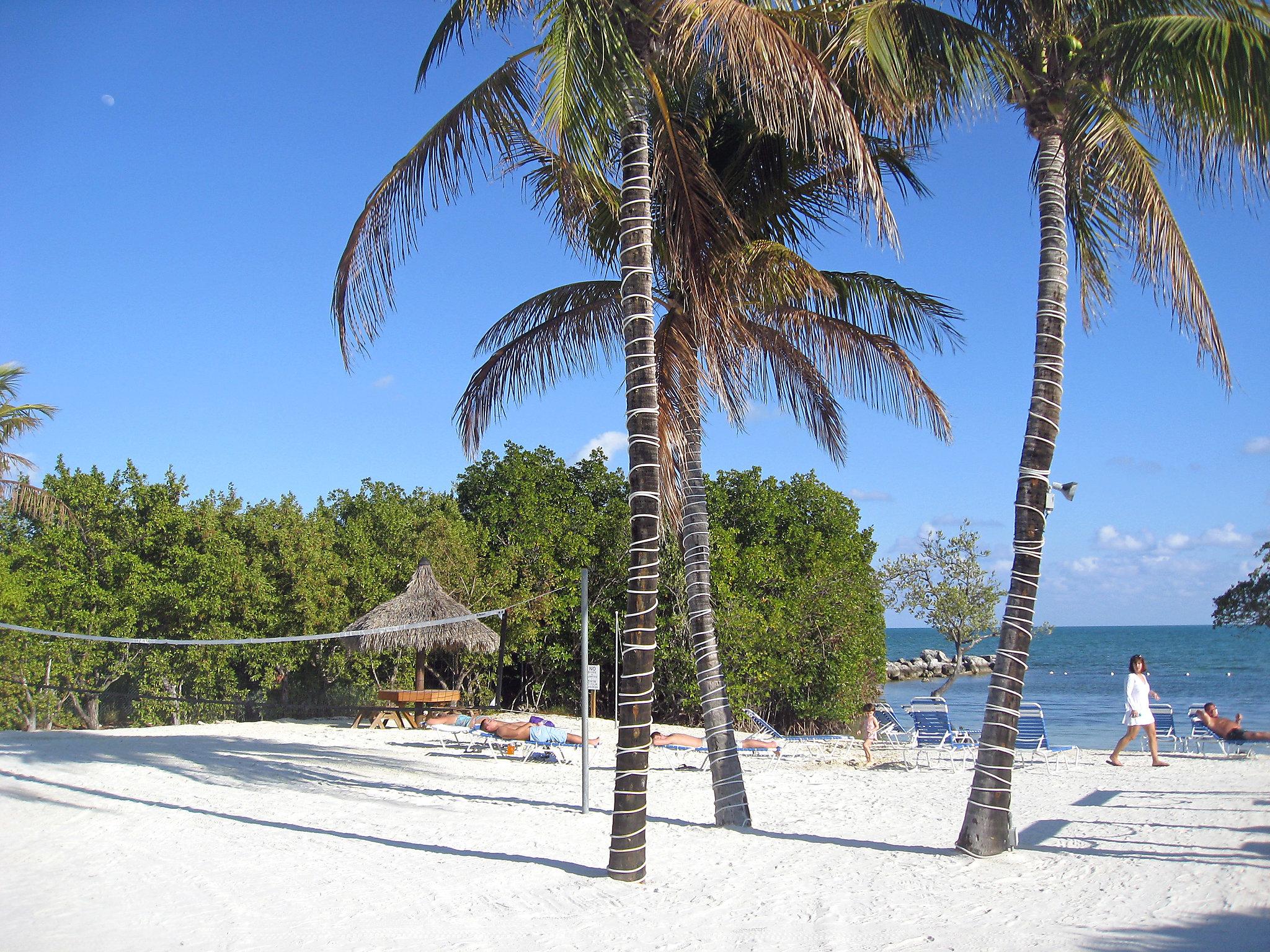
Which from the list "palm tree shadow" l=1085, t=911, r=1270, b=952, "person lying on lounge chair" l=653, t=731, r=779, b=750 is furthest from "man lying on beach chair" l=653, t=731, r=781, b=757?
"palm tree shadow" l=1085, t=911, r=1270, b=952

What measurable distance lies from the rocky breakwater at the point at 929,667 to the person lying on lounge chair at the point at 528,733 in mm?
44073

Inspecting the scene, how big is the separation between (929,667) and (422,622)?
2031 inches

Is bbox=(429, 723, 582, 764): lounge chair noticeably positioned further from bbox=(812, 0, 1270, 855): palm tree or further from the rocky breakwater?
the rocky breakwater

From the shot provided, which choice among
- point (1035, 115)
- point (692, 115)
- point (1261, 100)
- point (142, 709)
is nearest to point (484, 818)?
point (692, 115)

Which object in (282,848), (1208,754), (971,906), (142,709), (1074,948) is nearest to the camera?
(1074,948)

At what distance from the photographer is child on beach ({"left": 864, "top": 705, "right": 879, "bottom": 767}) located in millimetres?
12695

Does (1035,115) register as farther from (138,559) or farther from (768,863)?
(138,559)

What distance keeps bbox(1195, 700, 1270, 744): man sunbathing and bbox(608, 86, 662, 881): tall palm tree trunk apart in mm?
8982

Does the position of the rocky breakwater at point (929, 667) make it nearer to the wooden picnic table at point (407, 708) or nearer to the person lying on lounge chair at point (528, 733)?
the wooden picnic table at point (407, 708)

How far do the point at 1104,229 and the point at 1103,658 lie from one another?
252 feet

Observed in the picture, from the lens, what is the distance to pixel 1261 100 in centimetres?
570

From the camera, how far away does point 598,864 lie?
22.0ft

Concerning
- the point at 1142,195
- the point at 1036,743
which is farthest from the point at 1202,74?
the point at 1036,743

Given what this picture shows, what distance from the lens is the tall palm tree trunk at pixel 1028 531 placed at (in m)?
6.61
